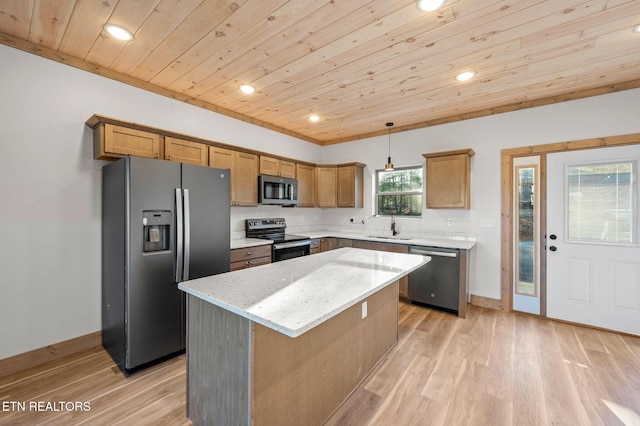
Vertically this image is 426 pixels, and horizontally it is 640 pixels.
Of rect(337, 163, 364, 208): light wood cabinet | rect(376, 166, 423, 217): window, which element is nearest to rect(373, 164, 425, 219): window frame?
rect(376, 166, 423, 217): window

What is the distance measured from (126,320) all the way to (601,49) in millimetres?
4648

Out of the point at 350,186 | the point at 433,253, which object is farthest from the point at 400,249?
the point at 350,186

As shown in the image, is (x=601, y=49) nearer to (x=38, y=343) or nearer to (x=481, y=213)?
(x=481, y=213)

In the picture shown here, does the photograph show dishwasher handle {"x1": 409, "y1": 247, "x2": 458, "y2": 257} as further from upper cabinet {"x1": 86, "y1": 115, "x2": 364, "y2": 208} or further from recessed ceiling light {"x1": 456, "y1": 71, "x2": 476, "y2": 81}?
recessed ceiling light {"x1": 456, "y1": 71, "x2": 476, "y2": 81}

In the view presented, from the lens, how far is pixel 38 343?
2395 millimetres

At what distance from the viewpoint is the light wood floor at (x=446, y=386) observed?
5.90ft

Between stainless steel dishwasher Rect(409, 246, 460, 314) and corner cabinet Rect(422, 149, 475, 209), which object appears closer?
stainless steel dishwasher Rect(409, 246, 460, 314)

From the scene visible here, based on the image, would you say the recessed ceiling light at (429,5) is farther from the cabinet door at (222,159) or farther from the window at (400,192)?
the window at (400,192)

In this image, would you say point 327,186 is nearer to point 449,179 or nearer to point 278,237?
point 278,237

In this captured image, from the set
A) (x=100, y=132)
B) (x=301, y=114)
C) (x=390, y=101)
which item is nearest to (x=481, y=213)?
(x=390, y=101)

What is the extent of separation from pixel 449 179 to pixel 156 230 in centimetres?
370

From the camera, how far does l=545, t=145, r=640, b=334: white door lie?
9.66 feet

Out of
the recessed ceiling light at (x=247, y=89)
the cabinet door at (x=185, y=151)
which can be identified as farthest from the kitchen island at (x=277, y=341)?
the recessed ceiling light at (x=247, y=89)

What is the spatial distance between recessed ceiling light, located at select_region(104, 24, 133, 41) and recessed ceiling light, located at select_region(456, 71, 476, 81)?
3029 mm
